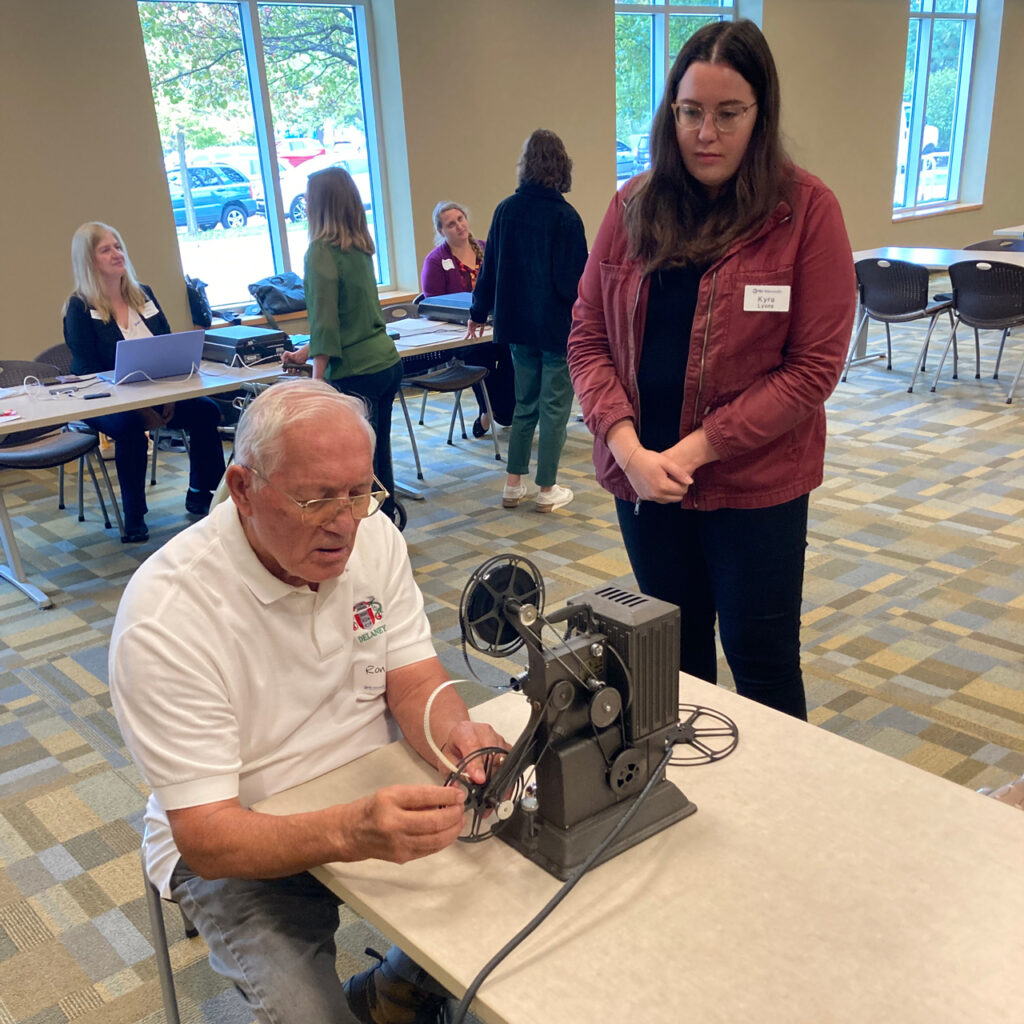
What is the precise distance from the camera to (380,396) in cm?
375

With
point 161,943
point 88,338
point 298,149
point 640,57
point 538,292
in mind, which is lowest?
point 161,943

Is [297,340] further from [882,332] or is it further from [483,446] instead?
[882,332]

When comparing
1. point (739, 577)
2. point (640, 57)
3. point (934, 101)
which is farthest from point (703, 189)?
point (934, 101)

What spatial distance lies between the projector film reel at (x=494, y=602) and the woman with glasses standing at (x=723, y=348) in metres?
0.59

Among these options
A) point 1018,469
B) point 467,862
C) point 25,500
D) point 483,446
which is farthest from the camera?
point 483,446

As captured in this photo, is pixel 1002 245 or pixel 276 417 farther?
pixel 1002 245

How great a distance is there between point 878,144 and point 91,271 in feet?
26.4

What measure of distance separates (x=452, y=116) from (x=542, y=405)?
11.1ft

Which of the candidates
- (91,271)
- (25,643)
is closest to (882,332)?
(91,271)

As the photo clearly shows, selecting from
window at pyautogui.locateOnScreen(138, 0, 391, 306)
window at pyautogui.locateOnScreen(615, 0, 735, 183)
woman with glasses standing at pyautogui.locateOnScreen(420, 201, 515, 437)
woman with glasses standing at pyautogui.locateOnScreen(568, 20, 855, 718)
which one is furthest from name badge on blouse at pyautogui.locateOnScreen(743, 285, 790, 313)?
window at pyautogui.locateOnScreen(615, 0, 735, 183)

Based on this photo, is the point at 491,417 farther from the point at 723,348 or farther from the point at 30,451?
the point at 723,348

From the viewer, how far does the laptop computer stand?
3.76m

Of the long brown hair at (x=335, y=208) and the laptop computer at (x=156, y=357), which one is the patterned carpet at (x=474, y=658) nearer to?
the laptop computer at (x=156, y=357)

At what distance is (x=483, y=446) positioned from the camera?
210 inches
